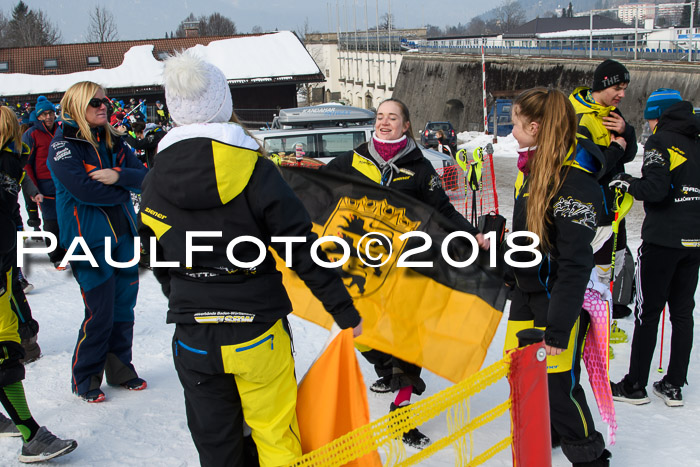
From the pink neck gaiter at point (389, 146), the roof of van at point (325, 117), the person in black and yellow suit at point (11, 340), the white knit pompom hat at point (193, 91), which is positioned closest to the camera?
the white knit pompom hat at point (193, 91)

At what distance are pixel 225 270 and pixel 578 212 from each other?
5.46 feet

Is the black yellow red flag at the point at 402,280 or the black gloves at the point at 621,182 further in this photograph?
the black gloves at the point at 621,182

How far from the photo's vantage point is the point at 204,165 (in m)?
2.30

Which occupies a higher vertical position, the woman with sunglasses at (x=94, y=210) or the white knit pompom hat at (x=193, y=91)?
the white knit pompom hat at (x=193, y=91)

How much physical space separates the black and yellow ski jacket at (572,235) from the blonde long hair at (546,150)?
31 millimetres

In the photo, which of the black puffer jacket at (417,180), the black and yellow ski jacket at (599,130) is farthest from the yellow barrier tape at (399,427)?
the black and yellow ski jacket at (599,130)

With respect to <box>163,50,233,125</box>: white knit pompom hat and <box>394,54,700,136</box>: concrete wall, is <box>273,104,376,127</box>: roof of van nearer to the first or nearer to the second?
<box>394,54,700,136</box>: concrete wall

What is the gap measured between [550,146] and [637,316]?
1.98 metres

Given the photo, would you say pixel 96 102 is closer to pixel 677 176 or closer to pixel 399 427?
pixel 399 427

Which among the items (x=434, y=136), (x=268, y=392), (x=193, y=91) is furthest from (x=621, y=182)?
(x=434, y=136)

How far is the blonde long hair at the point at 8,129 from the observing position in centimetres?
387

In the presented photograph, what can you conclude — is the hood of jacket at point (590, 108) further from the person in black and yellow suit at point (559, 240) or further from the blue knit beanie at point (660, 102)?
the person in black and yellow suit at point (559, 240)

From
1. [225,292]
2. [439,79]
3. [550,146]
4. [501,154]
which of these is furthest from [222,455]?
[439,79]

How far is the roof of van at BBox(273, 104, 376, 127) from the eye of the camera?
14.3 m
